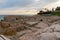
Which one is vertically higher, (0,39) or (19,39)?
(0,39)

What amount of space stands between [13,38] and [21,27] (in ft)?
6.74

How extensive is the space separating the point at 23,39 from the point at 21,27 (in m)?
2.25

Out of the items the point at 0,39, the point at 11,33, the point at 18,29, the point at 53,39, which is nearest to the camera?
the point at 0,39

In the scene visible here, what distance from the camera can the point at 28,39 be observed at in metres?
4.59

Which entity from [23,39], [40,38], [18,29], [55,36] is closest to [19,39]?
[23,39]

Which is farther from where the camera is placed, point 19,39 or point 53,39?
point 19,39

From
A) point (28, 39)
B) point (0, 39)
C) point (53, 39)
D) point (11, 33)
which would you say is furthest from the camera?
point (11, 33)

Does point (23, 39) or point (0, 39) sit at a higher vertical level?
point (0, 39)

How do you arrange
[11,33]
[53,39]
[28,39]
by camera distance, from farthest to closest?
[11,33] < [28,39] < [53,39]

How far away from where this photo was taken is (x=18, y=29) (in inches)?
263

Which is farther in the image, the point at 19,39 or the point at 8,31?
the point at 8,31

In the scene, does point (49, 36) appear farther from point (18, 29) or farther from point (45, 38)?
point (18, 29)

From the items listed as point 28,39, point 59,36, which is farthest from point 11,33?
point 59,36

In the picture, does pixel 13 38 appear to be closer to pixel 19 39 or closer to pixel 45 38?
pixel 19 39
